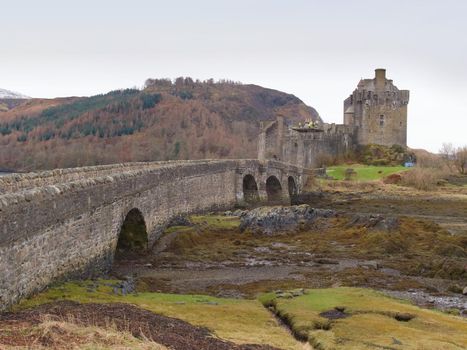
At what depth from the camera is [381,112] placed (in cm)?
9394

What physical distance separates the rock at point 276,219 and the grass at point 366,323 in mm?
19144

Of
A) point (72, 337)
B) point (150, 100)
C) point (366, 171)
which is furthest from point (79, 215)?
point (150, 100)

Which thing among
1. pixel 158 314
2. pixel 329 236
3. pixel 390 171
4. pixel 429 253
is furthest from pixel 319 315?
pixel 390 171

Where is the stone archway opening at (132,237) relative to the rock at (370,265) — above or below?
above

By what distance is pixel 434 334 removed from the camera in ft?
57.5

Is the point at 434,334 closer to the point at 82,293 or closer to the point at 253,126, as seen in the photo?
the point at 82,293

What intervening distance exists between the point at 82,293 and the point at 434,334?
1024cm

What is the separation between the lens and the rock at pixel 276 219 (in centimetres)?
4269

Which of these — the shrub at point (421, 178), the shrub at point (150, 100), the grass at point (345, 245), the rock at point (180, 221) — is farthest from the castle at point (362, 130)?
the shrub at point (150, 100)

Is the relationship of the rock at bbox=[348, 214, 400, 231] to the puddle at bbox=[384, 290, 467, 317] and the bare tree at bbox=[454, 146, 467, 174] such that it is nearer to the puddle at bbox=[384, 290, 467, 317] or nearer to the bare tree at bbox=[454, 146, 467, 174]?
the puddle at bbox=[384, 290, 467, 317]

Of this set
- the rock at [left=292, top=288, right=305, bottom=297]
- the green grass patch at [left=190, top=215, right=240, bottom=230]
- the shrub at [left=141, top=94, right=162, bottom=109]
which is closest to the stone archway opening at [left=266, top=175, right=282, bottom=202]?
the green grass patch at [left=190, top=215, right=240, bottom=230]

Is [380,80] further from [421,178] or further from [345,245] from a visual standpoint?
[345,245]

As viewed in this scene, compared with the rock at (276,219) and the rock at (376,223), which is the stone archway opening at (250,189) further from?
the rock at (376,223)

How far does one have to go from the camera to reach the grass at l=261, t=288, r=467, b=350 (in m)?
16.5
